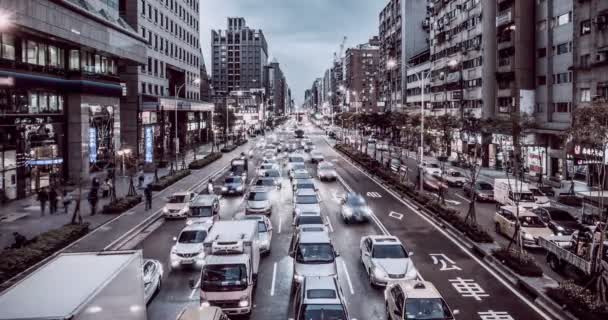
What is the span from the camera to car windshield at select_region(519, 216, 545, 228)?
2636 centimetres

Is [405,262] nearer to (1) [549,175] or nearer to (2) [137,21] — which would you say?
(1) [549,175]

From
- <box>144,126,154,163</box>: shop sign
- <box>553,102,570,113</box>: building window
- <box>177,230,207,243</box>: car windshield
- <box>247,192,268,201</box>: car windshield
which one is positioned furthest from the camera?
<box>144,126,154,163</box>: shop sign

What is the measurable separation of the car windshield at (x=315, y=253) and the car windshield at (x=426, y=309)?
5243mm

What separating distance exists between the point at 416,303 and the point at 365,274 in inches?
254

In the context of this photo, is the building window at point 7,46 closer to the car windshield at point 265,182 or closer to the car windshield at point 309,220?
the car windshield at point 265,182

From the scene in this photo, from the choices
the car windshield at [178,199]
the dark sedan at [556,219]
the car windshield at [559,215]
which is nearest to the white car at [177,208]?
the car windshield at [178,199]

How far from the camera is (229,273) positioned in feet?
56.4

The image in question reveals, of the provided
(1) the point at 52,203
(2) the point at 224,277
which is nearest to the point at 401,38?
(1) the point at 52,203

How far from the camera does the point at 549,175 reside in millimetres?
54406

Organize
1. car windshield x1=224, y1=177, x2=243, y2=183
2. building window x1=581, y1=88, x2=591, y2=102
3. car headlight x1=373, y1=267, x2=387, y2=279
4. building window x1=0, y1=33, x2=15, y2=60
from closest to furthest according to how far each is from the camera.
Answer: car headlight x1=373, y1=267, x2=387, y2=279
building window x1=0, y1=33, x2=15, y2=60
car windshield x1=224, y1=177, x2=243, y2=183
building window x1=581, y1=88, x2=591, y2=102

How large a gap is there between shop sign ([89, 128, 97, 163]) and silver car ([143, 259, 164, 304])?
118 ft

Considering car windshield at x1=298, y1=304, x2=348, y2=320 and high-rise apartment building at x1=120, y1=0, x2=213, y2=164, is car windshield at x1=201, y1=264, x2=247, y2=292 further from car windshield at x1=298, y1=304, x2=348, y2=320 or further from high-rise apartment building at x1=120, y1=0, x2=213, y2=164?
high-rise apartment building at x1=120, y1=0, x2=213, y2=164

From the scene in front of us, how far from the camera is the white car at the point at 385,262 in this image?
19391 mm

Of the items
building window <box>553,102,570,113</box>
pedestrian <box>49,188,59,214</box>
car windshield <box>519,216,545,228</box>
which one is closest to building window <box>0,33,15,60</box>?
pedestrian <box>49,188,59,214</box>
